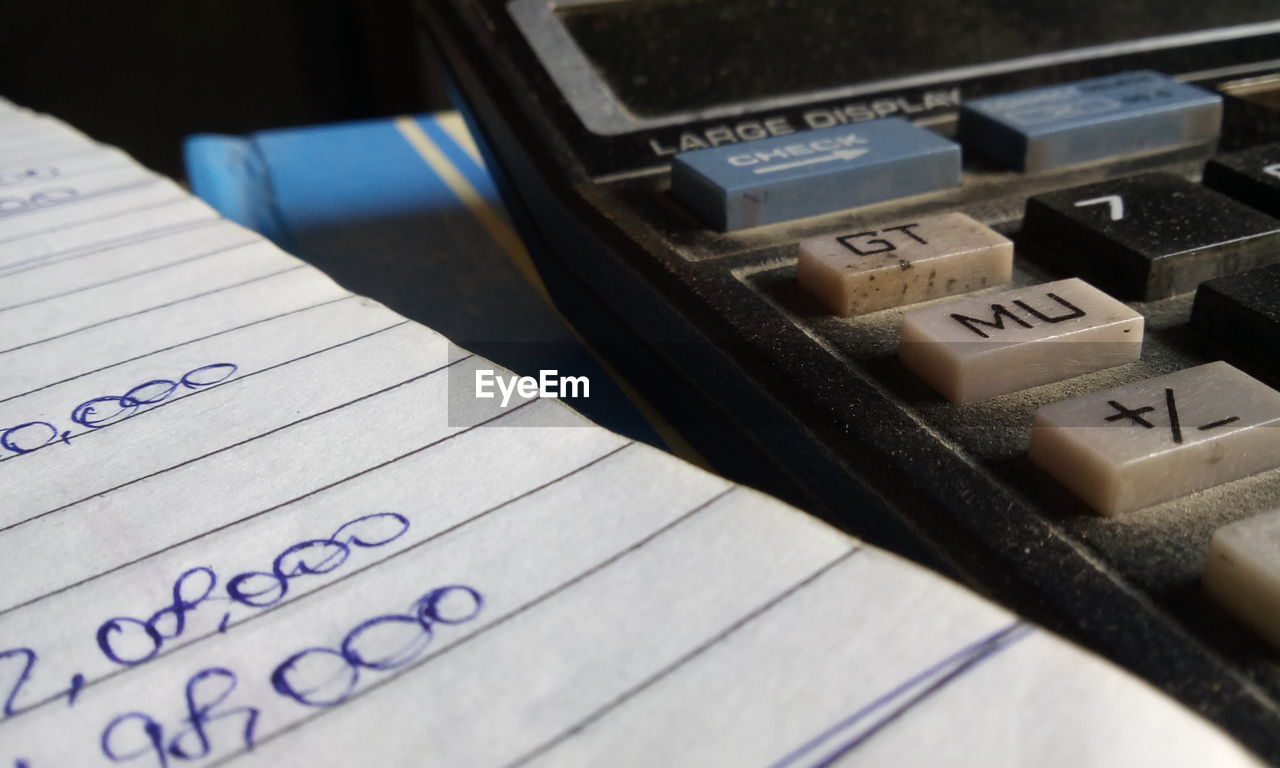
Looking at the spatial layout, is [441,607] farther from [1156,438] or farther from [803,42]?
[803,42]

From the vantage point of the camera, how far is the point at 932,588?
16 centimetres

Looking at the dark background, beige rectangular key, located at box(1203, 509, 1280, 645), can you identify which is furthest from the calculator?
the dark background

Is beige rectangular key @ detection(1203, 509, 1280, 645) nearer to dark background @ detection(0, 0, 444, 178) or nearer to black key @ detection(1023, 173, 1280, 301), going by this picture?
black key @ detection(1023, 173, 1280, 301)

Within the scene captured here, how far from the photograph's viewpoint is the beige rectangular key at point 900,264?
25cm

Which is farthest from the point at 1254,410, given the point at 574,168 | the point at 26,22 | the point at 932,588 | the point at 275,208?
the point at 26,22

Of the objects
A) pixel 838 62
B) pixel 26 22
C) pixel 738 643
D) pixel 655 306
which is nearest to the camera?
pixel 738 643

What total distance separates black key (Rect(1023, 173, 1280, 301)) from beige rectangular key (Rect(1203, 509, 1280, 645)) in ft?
0.32

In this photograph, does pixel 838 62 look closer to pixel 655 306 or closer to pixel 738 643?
→ pixel 655 306

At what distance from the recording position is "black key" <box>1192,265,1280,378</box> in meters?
0.22

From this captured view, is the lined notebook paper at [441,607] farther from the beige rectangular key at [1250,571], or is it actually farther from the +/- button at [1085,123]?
the +/- button at [1085,123]

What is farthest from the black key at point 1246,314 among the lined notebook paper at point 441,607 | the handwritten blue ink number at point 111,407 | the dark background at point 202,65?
the dark background at point 202,65

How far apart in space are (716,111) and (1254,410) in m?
0.20

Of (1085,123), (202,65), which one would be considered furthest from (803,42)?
(202,65)

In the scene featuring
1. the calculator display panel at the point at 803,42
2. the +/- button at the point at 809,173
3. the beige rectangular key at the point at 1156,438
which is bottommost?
the beige rectangular key at the point at 1156,438
